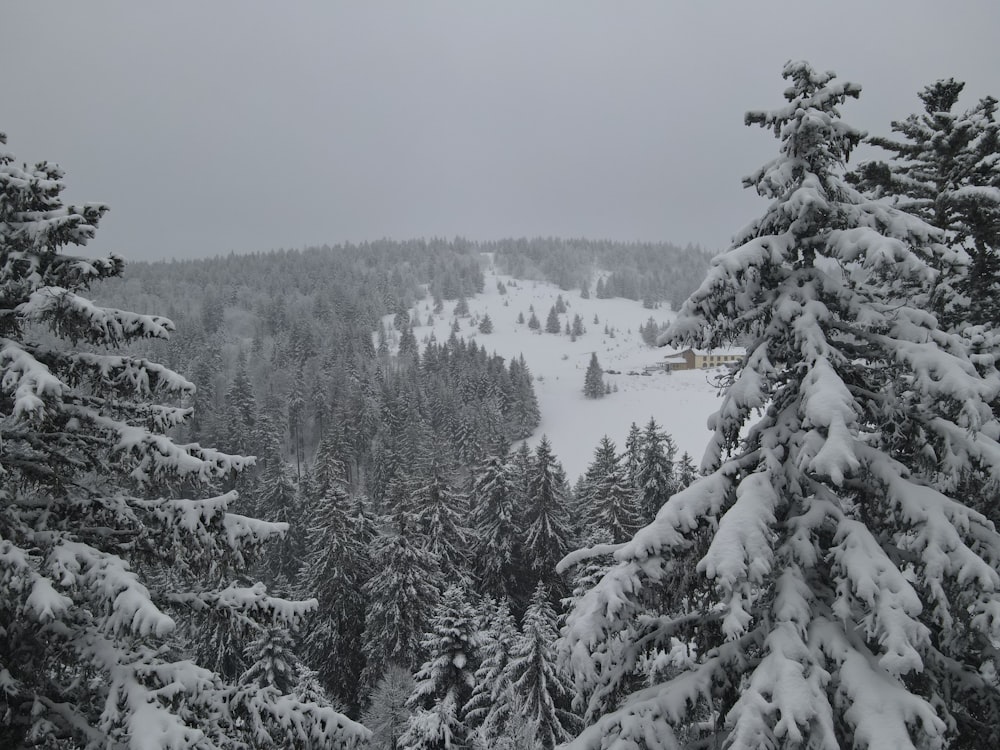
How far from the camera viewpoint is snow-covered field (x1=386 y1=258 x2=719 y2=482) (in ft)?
266

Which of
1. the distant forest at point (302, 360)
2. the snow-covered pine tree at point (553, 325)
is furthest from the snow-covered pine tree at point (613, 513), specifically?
the snow-covered pine tree at point (553, 325)

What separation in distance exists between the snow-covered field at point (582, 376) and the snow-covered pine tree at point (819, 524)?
2749 cm

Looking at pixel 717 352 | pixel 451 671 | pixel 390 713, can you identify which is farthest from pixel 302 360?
pixel 451 671

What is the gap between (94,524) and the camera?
6680 millimetres

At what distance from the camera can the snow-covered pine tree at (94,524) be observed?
542cm

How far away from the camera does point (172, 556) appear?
6652 mm

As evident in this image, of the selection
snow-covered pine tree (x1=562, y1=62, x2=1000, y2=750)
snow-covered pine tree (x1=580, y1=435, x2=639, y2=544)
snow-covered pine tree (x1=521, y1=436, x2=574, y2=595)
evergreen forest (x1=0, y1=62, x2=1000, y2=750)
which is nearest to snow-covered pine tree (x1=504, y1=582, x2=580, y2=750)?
snow-covered pine tree (x1=580, y1=435, x2=639, y2=544)

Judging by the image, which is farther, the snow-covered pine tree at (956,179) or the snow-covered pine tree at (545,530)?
the snow-covered pine tree at (545,530)

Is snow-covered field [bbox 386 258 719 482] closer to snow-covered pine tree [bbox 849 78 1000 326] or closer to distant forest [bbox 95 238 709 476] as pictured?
distant forest [bbox 95 238 709 476]

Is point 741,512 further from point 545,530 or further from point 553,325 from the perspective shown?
point 553,325

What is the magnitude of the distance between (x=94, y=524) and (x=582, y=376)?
109 metres

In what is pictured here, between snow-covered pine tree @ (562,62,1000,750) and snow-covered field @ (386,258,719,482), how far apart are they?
2749 cm

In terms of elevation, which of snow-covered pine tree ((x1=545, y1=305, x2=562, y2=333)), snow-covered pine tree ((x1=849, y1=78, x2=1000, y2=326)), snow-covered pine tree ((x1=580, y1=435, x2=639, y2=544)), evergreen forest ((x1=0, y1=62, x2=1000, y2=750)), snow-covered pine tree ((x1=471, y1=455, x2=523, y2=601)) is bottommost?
snow-covered pine tree ((x1=471, y1=455, x2=523, y2=601))

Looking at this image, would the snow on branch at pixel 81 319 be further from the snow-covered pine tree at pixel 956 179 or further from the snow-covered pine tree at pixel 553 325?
the snow-covered pine tree at pixel 553 325
